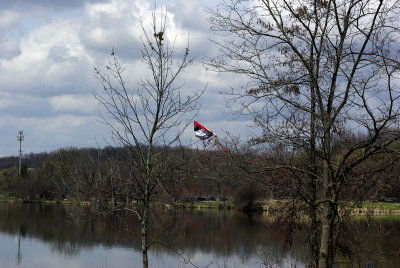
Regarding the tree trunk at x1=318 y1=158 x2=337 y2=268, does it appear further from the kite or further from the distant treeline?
the kite

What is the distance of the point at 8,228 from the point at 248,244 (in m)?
19.6

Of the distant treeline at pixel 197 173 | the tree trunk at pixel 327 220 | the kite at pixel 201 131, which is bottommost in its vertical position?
the tree trunk at pixel 327 220

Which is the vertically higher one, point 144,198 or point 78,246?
point 144,198

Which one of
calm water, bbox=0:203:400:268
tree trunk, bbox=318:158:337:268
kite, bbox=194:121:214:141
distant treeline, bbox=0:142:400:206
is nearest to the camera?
tree trunk, bbox=318:158:337:268

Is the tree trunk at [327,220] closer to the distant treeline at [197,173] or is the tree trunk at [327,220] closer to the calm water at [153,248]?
the distant treeline at [197,173]

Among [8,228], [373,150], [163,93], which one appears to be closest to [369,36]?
[373,150]

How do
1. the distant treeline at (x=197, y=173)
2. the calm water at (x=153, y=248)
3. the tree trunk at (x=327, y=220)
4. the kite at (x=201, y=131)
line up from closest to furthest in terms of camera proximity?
the tree trunk at (x=327, y=220) < the distant treeline at (x=197, y=173) < the kite at (x=201, y=131) < the calm water at (x=153, y=248)

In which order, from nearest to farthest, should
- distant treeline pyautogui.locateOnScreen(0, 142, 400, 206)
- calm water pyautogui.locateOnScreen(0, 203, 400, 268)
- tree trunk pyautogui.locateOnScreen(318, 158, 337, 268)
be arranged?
tree trunk pyautogui.locateOnScreen(318, 158, 337, 268) < distant treeline pyautogui.locateOnScreen(0, 142, 400, 206) < calm water pyautogui.locateOnScreen(0, 203, 400, 268)

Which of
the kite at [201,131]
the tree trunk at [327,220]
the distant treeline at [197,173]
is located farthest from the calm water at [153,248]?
the tree trunk at [327,220]

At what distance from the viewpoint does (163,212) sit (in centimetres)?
968

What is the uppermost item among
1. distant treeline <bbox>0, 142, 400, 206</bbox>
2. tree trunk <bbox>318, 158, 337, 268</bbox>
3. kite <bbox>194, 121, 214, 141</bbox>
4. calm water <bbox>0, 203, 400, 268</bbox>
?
kite <bbox>194, 121, 214, 141</bbox>

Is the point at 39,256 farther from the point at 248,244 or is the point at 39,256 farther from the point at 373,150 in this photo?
the point at 373,150

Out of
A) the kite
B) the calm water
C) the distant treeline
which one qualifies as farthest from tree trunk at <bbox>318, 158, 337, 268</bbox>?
the calm water

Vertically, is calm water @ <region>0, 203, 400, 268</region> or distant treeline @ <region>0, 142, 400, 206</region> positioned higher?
distant treeline @ <region>0, 142, 400, 206</region>
